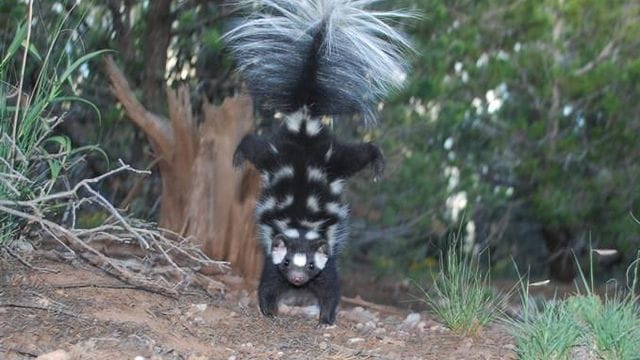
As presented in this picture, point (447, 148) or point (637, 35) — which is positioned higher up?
point (637, 35)

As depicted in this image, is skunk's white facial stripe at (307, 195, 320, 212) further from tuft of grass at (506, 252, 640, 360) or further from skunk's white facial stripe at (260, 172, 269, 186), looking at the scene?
tuft of grass at (506, 252, 640, 360)

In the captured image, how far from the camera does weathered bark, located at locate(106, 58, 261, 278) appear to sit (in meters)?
5.82

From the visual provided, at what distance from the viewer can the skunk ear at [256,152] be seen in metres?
5.42

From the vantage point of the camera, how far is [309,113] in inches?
213

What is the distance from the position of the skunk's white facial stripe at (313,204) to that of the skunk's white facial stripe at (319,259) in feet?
0.89

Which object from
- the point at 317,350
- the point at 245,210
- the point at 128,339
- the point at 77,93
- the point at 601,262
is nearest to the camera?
the point at 128,339

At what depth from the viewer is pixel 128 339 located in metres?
3.92

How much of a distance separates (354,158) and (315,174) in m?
0.24

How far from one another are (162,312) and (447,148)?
3.47 meters

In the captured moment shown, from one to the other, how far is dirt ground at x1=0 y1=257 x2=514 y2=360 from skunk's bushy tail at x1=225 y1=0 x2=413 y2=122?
1200 millimetres

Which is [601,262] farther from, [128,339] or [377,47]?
[128,339]

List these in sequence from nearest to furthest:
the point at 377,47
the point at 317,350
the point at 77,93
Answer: the point at 317,350
the point at 377,47
the point at 77,93

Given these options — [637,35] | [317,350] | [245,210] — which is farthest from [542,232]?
[317,350]

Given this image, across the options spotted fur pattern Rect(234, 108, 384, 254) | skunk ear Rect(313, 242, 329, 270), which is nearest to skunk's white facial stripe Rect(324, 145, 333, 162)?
spotted fur pattern Rect(234, 108, 384, 254)
